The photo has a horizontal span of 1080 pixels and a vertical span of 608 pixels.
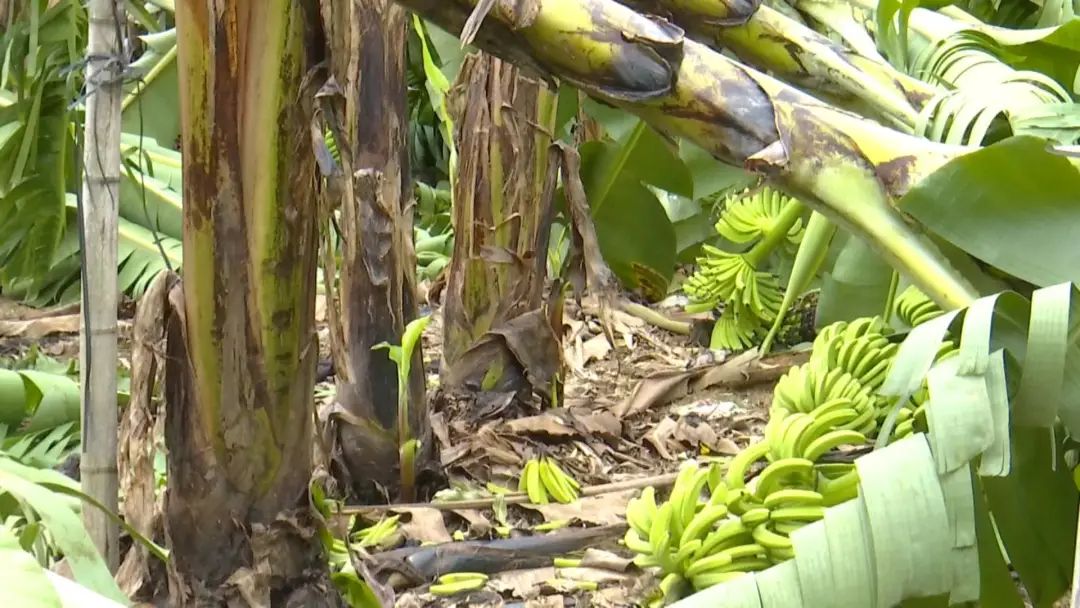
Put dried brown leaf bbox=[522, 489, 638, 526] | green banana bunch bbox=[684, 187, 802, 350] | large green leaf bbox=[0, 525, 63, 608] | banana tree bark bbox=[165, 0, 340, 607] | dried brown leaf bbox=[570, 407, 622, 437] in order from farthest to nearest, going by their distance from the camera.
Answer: green banana bunch bbox=[684, 187, 802, 350] → dried brown leaf bbox=[570, 407, 622, 437] → dried brown leaf bbox=[522, 489, 638, 526] → banana tree bark bbox=[165, 0, 340, 607] → large green leaf bbox=[0, 525, 63, 608]

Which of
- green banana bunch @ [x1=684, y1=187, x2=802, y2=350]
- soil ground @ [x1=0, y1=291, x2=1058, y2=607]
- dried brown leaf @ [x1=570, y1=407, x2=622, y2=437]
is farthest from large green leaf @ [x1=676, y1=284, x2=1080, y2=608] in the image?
green banana bunch @ [x1=684, y1=187, x2=802, y2=350]

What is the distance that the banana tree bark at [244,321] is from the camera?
19.3 inches

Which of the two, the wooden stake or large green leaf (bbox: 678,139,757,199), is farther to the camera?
large green leaf (bbox: 678,139,757,199)

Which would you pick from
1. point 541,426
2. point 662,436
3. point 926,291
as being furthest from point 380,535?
point 926,291

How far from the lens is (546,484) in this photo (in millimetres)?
830

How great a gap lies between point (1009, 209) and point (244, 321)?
15.2 inches

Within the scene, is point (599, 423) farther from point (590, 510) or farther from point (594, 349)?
Result: point (594, 349)

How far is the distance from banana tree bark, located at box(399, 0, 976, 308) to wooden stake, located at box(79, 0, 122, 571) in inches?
8.3

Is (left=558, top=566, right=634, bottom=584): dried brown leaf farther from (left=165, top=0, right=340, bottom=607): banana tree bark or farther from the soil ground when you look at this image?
(left=165, top=0, right=340, bottom=607): banana tree bark

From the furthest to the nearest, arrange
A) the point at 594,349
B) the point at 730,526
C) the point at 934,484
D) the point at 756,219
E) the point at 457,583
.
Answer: the point at 594,349, the point at 756,219, the point at 457,583, the point at 730,526, the point at 934,484

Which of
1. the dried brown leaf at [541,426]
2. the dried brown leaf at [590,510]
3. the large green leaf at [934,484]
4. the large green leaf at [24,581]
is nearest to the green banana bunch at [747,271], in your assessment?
the dried brown leaf at [541,426]

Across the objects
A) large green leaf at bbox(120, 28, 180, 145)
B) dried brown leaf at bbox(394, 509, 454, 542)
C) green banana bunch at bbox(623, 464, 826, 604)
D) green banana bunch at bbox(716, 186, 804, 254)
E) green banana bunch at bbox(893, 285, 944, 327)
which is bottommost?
dried brown leaf at bbox(394, 509, 454, 542)

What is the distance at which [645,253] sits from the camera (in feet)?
3.87

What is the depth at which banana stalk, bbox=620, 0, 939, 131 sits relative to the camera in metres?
0.55
